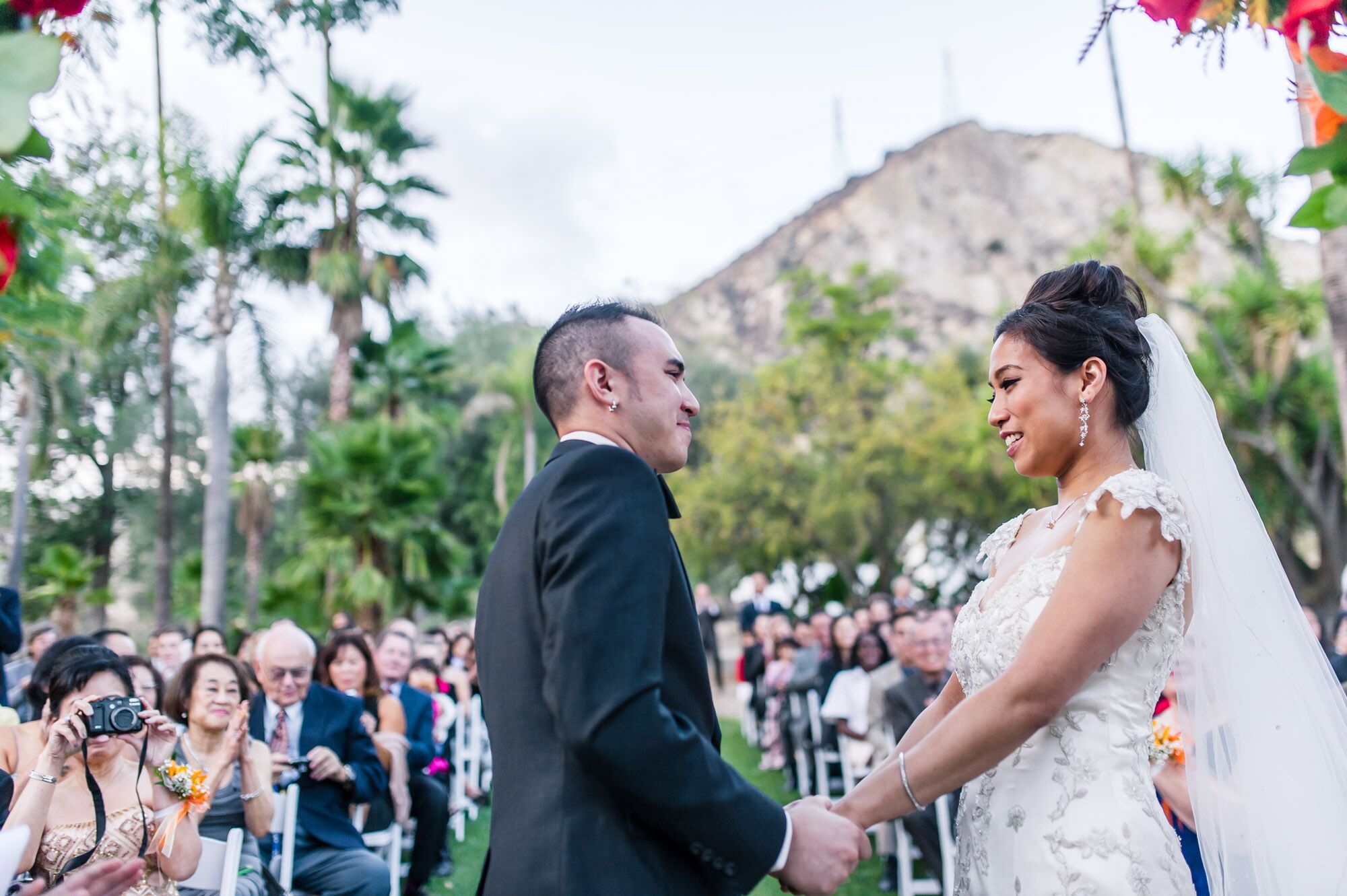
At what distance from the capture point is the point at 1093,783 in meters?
2.31

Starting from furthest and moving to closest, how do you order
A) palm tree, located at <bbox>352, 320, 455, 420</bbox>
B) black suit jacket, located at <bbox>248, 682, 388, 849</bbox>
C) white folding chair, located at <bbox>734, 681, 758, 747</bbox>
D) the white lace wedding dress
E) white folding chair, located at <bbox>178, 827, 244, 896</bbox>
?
palm tree, located at <bbox>352, 320, 455, 420</bbox> → white folding chair, located at <bbox>734, 681, 758, 747</bbox> → black suit jacket, located at <bbox>248, 682, 388, 849</bbox> → white folding chair, located at <bbox>178, 827, 244, 896</bbox> → the white lace wedding dress

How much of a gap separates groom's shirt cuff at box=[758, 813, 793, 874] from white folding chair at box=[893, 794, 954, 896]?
3.78 metres

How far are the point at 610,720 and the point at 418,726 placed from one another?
5.71m

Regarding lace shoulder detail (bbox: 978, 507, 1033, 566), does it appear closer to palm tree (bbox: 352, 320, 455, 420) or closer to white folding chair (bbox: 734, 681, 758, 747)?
white folding chair (bbox: 734, 681, 758, 747)

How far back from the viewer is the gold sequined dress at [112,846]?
11.9 ft

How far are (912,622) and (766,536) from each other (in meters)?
17.9

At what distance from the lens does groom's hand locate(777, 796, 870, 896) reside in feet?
6.53

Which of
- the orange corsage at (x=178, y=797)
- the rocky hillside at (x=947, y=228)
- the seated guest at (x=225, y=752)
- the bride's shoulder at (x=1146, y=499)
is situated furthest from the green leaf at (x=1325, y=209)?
the rocky hillside at (x=947, y=228)

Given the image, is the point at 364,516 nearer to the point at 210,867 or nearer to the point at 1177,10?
the point at 210,867

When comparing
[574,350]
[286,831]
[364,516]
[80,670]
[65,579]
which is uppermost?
[364,516]

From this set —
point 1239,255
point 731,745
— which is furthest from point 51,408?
point 1239,255

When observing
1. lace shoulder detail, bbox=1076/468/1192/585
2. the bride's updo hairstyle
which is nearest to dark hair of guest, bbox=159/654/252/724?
the bride's updo hairstyle

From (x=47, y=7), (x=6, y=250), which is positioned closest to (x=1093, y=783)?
(x=6, y=250)

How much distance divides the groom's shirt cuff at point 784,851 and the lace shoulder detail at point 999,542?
1188 mm
